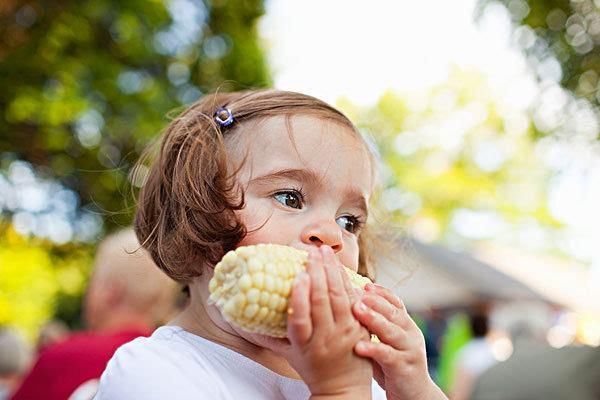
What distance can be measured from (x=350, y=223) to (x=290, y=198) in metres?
0.19

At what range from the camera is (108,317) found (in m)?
4.06

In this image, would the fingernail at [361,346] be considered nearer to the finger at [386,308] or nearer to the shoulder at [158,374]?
the finger at [386,308]

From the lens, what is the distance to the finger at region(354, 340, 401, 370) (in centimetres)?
128

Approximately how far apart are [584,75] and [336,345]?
6.48 meters

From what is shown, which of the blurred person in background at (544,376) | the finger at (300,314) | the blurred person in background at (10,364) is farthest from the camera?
the blurred person in background at (10,364)

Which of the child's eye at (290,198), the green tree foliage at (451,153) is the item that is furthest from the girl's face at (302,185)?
the green tree foliage at (451,153)

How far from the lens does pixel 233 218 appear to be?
1.51m

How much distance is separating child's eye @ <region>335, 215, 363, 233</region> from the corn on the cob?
322 mm

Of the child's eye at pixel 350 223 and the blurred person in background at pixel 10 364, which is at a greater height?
the blurred person in background at pixel 10 364

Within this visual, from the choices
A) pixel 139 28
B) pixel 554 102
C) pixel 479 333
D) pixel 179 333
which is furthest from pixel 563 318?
pixel 179 333

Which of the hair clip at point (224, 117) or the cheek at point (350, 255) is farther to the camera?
the hair clip at point (224, 117)

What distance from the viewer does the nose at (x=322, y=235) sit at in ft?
4.86

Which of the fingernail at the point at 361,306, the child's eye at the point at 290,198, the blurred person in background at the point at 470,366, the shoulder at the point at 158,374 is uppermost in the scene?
the blurred person in background at the point at 470,366

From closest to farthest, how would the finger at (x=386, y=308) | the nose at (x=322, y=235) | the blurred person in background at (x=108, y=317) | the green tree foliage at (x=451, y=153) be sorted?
1. the finger at (x=386, y=308)
2. the nose at (x=322, y=235)
3. the blurred person in background at (x=108, y=317)
4. the green tree foliage at (x=451, y=153)
